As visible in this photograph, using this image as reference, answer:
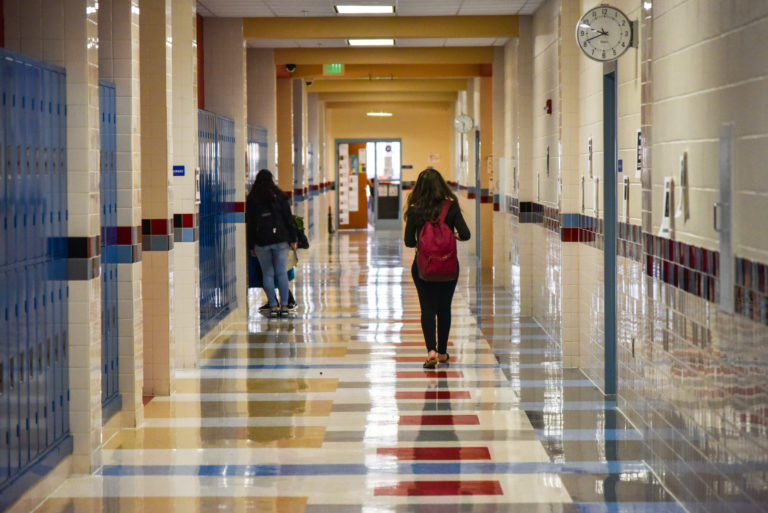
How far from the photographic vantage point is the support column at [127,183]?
19.9 ft

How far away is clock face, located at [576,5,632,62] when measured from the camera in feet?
20.6

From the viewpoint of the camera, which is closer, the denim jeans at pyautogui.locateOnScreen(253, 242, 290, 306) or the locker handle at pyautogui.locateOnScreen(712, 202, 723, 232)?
the locker handle at pyautogui.locateOnScreen(712, 202, 723, 232)

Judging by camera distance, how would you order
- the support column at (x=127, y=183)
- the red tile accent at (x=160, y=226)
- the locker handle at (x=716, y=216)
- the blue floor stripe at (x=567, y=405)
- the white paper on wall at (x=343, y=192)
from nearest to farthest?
1. the locker handle at (x=716, y=216)
2. the support column at (x=127, y=183)
3. the blue floor stripe at (x=567, y=405)
4. the red tile accent at (x=160, y=226)
5. the white paper on wall at (x=343, y=192)

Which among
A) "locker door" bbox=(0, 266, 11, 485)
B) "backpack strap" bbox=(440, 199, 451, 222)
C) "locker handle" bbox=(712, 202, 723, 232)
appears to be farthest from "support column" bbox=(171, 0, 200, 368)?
"locker handle" bbox=(712, 202, 723, 232)

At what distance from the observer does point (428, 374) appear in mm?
7738

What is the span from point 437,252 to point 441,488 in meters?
2.98

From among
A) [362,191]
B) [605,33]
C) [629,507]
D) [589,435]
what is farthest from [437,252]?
[362,191]

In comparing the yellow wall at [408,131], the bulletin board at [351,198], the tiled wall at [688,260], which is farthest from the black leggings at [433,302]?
the yellow wall at [408,131]

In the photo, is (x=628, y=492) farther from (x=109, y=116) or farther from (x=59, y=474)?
(x=109, y=116)

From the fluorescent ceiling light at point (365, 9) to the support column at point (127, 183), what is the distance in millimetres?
4904

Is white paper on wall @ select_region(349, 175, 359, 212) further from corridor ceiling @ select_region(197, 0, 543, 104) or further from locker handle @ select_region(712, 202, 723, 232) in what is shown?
locker handle @ select_region(712, 202, 723, 232)

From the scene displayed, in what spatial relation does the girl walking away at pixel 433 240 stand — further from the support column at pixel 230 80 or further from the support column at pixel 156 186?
the support column at pixel 230 80

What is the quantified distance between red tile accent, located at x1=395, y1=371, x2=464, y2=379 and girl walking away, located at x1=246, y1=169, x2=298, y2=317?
310 cm

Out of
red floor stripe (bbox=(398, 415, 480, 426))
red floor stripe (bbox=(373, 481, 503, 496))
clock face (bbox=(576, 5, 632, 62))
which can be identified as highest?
clock face (bbox=(576, 5, 632, 62))
